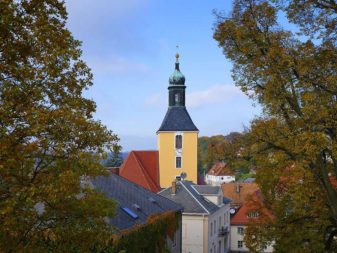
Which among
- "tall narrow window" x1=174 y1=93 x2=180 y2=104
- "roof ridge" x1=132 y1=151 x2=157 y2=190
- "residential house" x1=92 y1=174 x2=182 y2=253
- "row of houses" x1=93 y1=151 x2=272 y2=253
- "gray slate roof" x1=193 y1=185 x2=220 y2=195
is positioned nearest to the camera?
"residential house" x1=92 y1=174 x2=182 y2=253

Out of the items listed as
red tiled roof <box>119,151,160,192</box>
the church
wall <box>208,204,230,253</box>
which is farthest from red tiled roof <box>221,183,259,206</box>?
red tiled roof <box>119,151,160,192</box>

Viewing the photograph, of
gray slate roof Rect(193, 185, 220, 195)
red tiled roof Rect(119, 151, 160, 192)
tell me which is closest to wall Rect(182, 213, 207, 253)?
gray slate roof Rect(193, 185, 220, 195)

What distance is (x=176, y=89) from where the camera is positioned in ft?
152

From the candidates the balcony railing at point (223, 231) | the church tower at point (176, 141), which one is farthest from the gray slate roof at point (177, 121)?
the balcony railing at point (223, 231)

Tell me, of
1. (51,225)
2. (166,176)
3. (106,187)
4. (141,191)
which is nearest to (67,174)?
(51,225)

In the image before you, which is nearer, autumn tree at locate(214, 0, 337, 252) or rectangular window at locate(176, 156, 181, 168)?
autumn tree at locate(214, 0, 337, 252)

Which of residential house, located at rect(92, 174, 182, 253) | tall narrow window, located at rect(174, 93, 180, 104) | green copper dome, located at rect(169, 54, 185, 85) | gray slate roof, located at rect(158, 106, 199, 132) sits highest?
green copper dome, located at rect(169, 54, 185, 85)

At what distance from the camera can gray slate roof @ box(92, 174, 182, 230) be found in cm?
1977

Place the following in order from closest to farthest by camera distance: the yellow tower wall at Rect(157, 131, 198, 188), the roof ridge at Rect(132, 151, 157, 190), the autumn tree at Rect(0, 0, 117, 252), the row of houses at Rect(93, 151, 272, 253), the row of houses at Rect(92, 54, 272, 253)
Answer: the autumn tree at Rect(0, 0, 117, 252)
the row of houses at Rect(93, 151, 272, 253)
the row of houses at Rect(92, 54, 272, 253)
the roof ridge at Rect(132, 151, 157, 190)
the yellow tower wall at Rect(157, 131, 198, 188)

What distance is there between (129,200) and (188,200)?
613 inches

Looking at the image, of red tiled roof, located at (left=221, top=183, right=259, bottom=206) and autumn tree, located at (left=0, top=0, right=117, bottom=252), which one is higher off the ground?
red tiled roof, located at (left=221, top=183, right=259, bottom=206)

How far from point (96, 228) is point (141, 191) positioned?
17839 millimetres

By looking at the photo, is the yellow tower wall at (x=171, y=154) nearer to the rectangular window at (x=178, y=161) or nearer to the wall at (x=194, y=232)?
the rectangular window at (x=178, y=161)

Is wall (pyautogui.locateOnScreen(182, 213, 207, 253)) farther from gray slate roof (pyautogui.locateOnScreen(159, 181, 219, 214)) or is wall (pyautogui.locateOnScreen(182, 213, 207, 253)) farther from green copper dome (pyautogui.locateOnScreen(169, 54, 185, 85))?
green copper dome (pyautogui.locateOnScreen(169, 54, 185, 85))
